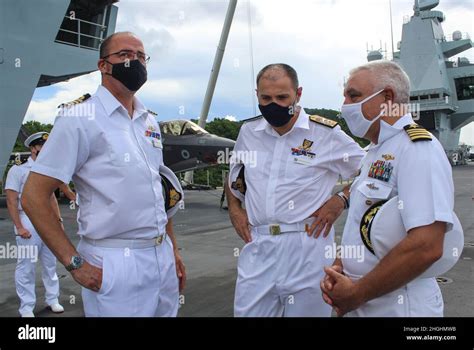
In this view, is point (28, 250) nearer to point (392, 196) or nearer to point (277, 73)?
point (277, 73)

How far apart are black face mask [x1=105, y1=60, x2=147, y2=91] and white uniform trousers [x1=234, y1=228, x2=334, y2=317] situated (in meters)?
1.31

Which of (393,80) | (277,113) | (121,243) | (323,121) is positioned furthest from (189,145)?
(393,80)

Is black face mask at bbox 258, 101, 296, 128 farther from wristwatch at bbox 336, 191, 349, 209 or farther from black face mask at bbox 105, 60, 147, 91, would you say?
black face mask at bbox 105, 60, 147, 91

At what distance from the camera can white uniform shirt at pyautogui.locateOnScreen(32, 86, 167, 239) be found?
2.27 meters

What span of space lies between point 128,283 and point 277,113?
57.0 inches

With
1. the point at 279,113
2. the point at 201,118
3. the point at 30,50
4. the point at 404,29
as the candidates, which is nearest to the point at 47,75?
the point at 30,50

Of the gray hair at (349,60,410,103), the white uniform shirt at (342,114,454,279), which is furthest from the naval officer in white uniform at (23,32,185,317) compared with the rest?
the gray hair at (349,60,410,103)

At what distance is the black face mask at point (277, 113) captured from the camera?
2.90m

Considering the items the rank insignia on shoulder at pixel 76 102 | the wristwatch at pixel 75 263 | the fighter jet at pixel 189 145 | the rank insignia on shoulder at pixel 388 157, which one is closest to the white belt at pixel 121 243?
the wristwatch at pixel 75 263

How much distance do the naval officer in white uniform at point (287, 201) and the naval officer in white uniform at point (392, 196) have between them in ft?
1.77

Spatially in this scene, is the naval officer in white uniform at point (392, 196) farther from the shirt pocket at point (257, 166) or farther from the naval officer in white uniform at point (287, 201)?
the shirt pocket at point (257, 166)

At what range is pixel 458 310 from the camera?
15.4 ft
